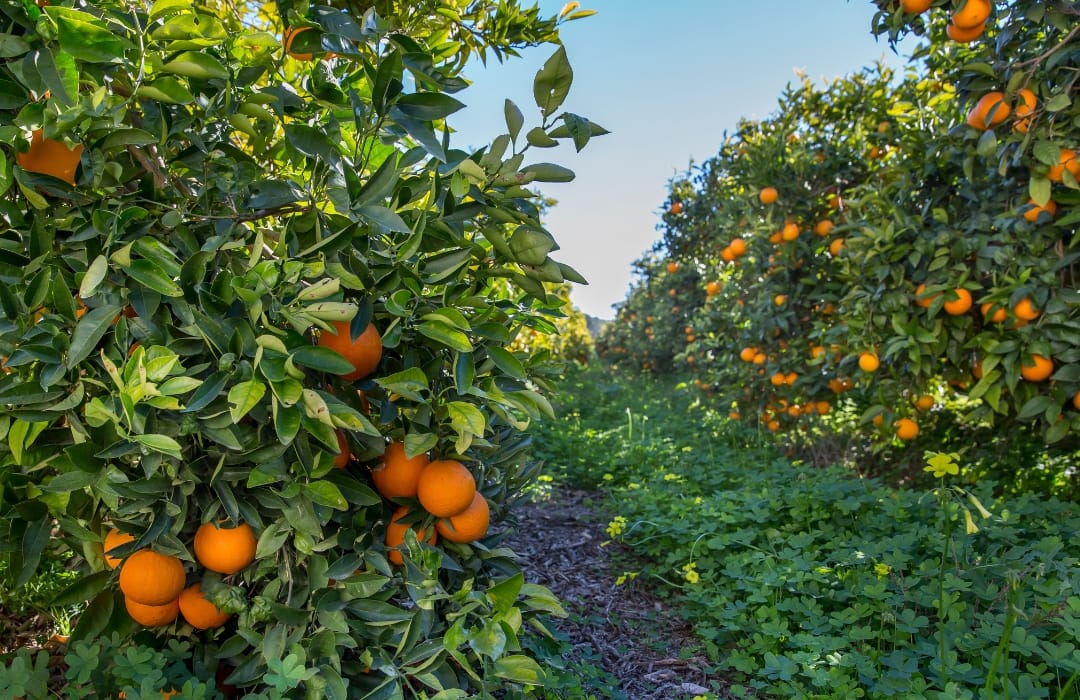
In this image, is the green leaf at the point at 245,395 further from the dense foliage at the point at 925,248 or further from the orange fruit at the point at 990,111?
the orange fruit at the point at 990,111

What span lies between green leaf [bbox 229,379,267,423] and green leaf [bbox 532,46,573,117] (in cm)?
74

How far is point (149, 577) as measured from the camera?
1.14 meters

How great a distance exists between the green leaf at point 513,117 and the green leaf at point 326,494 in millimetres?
781

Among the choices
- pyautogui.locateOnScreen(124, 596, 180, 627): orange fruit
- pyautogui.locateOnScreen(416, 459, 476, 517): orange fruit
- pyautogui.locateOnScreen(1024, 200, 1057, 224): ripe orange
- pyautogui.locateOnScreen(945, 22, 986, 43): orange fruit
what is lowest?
pyautogui.locateOnScreen(124, 596, 180, 627): orange fruit

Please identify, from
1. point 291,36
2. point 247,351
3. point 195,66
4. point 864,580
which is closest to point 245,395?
point 247,351

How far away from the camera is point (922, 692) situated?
162 cm

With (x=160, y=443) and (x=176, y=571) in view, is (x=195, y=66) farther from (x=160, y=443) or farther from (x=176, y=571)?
(x=176, y=571)

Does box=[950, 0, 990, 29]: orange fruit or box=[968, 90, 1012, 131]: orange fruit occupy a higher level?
box=[950, 0, 990, 29]: orange fruit

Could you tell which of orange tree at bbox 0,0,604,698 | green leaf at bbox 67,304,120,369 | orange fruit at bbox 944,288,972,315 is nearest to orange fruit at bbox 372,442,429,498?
orange tree at bbox 0,0,604,698

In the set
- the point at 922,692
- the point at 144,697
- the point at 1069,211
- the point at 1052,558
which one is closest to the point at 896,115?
the point at 1069,211

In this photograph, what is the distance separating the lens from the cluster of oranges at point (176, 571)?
1.14 m

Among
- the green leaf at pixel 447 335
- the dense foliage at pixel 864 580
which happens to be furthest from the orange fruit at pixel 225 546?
the dense foliage at pixel 864 580

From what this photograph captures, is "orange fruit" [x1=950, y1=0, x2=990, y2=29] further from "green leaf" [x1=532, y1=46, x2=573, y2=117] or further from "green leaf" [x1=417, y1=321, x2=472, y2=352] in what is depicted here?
"green leaf" [x1=417, y1=321, x2=472, y2=352]

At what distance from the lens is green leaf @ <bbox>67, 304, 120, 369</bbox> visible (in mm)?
1025
